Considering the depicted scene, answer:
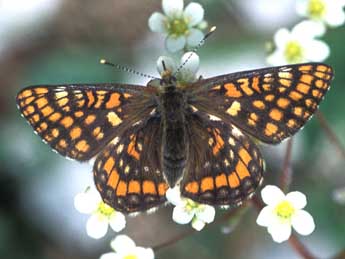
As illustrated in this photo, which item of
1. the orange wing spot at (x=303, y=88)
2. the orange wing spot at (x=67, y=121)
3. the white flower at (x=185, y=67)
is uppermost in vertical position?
the white flower at (x=185, y=67)

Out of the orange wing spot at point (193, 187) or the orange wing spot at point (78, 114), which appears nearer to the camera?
the orange wing spot at point (193, 187)

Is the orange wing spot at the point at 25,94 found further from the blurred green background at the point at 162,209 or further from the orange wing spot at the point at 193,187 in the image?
the blurred green background at the point at 162,209

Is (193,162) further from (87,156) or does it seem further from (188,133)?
(87,156)

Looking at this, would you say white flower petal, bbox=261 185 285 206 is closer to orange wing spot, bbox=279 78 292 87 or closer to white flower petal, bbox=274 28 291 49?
orange wing spot, bbox=279 78 292 87

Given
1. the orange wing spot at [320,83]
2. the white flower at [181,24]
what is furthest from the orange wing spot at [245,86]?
the white flower at [181,24]

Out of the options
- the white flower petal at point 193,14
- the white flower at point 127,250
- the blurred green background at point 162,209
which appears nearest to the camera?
the white flower at point 127,250

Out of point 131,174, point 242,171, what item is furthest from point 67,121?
point 242,171

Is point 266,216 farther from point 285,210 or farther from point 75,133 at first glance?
point 75,133

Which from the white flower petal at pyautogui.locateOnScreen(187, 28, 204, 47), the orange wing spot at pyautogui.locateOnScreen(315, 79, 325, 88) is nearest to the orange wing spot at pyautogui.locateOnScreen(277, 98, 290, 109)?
the orange wing spot at pyautogui.locateOnScreen(315, 79, 325, 88)
